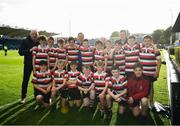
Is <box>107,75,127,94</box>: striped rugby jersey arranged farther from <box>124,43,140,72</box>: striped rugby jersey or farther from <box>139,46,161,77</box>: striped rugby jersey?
<box>139,46,161,77</box>: striped rugby jersey

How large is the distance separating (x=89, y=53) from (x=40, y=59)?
4.83 ft

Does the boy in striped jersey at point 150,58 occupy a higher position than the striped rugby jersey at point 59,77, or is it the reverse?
the boy in striped jersey at point 150,58

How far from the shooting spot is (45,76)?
7.03 metres

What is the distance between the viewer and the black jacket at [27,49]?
295 inches

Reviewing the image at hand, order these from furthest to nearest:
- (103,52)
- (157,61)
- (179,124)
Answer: (103,52) < (157,61) < (179,124)

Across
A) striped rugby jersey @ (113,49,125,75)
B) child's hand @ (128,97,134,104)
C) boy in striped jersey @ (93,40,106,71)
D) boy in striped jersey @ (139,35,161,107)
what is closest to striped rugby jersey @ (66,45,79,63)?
boy in striped jersey @ (93,40,106,71)

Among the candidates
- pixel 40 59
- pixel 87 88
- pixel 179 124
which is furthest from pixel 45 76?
pixel 179 124

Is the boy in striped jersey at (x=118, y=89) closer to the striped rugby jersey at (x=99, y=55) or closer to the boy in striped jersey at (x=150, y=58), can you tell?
the boy in striped jersey at (x=150, y=58)

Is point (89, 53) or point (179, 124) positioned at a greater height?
point (89, 53)

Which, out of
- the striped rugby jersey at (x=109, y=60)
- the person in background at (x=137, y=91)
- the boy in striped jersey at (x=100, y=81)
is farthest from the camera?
the striped rugby jersey at (x=109, y=60)

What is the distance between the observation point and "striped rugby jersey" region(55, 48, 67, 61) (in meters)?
8.04

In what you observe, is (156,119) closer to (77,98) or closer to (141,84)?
(141,84)

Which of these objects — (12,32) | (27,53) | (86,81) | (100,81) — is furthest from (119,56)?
(12,32)

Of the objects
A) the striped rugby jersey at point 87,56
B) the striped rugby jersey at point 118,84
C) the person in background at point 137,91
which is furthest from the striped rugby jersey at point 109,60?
the person in background at point 137,91
